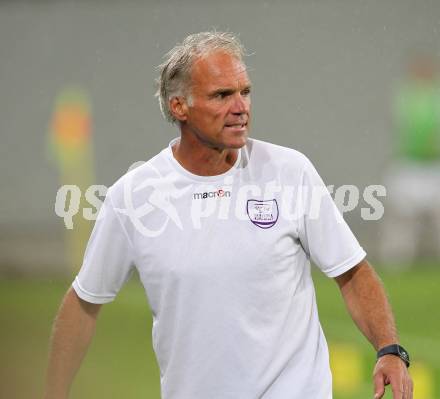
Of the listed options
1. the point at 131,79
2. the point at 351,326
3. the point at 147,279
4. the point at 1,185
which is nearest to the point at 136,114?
the point at 131,79

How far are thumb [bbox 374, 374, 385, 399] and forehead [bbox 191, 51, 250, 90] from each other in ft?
3.34

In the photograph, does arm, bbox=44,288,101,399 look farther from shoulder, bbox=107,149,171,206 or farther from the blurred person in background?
the blurred person in background

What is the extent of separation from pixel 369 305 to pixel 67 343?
1.03m

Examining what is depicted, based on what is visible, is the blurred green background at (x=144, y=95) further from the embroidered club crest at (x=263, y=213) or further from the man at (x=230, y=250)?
the embroidered club crest at (x=263, y=213)

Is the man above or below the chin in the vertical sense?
below

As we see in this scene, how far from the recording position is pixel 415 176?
16.2 m

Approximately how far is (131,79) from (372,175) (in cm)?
330

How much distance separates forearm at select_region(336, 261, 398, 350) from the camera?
4.10 m

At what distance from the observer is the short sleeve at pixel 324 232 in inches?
163

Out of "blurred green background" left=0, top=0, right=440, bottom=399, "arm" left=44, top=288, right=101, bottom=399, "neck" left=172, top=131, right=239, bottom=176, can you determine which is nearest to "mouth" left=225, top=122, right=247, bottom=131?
"neck" left=172, top=131, right=239, bottom=176

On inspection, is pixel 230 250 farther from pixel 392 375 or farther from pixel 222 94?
pixel 392 375

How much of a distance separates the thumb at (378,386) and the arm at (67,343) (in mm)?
1025

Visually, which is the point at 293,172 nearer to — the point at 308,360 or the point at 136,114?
the point at 308,360

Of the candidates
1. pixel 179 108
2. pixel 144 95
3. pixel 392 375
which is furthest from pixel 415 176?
pixel 392 375
